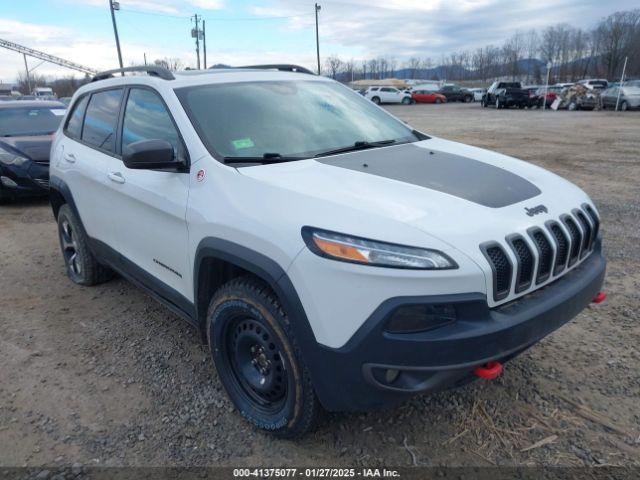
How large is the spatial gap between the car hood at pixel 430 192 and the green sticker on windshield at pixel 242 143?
277 millimetres

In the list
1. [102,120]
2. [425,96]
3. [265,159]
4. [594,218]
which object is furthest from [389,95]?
[265,159]

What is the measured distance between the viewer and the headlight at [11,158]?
7.57 m

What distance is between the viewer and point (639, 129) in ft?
60.0

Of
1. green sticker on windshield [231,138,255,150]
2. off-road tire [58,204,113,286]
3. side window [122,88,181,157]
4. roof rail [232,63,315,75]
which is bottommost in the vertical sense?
off-road tire [58,204,113,286]

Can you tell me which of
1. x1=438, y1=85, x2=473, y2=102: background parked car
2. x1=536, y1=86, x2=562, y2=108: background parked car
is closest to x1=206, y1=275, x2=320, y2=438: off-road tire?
x1=536, y1=86, x2=562, y2=108: background parked car

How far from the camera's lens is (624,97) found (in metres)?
28.6

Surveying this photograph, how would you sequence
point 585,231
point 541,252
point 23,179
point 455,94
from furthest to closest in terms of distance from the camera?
point 455,94 → point 23,179 → point 585,231 → point 541,252

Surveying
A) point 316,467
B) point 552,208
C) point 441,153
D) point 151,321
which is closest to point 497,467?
point 316,467

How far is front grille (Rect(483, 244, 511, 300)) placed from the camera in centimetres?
205

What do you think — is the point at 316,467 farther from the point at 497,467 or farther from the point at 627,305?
the point at 627,305

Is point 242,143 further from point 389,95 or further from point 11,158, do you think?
point 389,95

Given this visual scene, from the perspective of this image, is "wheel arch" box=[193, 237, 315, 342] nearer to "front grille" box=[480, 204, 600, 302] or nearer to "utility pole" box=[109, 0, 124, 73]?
"front grille" box=[480, 204, 600, 302]

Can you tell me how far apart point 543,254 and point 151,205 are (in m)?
2.18

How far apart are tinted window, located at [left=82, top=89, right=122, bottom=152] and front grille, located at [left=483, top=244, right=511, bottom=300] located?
2.79m
